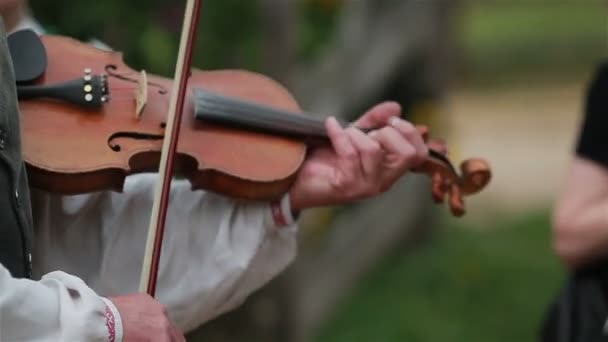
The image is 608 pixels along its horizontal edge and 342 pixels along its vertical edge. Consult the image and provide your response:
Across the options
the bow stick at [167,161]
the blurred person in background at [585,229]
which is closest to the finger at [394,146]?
the bow stick at [167,161]

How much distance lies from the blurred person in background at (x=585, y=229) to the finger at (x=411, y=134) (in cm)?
71

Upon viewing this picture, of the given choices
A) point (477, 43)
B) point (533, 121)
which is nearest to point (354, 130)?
point (533, 121)

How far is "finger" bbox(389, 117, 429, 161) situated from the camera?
189cm

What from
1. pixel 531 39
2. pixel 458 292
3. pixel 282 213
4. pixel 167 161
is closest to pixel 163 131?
pixel 167 161

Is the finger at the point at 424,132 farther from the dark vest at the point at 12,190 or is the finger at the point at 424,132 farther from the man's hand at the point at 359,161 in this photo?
the dark vest at the point at 12,190

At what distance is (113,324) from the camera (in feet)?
4.98

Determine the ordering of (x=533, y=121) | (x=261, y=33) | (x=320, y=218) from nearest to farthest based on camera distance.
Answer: (x=261, y=33) < (x=320, y=218) < (x=533, y=121)

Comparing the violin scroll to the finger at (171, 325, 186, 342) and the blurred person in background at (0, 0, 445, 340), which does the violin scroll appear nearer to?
the blurred person in background at (0, 0, 445, 340)

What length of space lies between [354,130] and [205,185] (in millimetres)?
228

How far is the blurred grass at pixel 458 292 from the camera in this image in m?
4.62

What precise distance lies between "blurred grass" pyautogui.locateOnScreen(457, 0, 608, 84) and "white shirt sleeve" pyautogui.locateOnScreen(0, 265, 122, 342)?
7853 millimetres

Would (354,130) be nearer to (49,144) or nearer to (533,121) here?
(49,144)

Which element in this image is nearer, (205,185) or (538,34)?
(205,185)

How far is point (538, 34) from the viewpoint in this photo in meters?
11.0
